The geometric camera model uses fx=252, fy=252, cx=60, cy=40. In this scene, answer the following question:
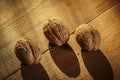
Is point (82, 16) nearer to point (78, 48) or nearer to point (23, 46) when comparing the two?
point (78, 48)

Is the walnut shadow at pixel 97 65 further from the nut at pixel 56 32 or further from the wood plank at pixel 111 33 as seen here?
the nut at pixel 56 32

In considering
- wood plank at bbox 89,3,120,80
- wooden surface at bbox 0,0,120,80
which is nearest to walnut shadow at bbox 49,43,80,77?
wooden surface at bbox 0,0,120,80

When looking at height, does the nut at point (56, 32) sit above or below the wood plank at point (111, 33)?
above

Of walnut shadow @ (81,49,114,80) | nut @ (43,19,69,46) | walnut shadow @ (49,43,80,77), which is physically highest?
nut @ (43,19,69,46)

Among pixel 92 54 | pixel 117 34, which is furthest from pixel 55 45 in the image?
pixel 117 34

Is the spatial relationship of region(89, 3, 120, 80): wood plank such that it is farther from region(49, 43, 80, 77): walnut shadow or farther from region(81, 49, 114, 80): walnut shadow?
region(49, 43, 80, 77): walnut shadow

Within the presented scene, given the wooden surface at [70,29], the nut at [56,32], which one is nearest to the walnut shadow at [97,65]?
the wooden surface at [70,29]

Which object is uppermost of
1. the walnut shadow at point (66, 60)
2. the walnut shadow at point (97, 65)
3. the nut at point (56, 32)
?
the nut at point (56, 32)
